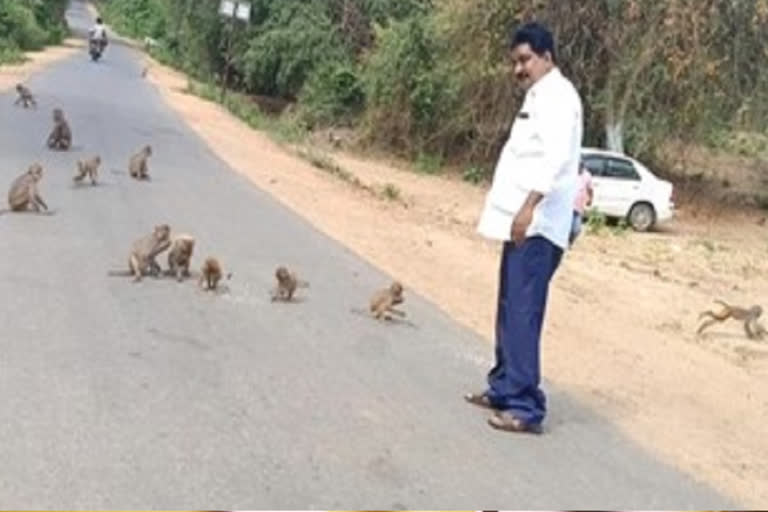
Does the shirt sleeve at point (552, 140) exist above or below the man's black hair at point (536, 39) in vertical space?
below

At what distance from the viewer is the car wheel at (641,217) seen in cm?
2406

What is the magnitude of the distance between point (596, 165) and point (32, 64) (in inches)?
1062

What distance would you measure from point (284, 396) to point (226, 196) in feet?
30.6

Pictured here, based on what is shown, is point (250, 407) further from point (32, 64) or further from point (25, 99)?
point (32, 64)

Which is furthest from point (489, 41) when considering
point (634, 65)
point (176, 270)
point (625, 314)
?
point (176, 270)

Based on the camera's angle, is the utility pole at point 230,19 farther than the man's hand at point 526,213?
Yes

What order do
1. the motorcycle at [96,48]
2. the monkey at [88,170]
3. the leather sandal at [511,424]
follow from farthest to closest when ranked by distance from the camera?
the motorcycle at [96,48] → the monkey at [88,170] → the leather sandal at [511,424]

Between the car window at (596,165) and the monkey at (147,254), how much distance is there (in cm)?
1492

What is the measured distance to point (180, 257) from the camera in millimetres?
9688

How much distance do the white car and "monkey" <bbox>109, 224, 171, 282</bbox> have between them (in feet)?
48.8

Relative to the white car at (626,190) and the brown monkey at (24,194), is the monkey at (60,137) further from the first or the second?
the white car at (626,190)

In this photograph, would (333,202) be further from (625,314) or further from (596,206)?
(596,206)

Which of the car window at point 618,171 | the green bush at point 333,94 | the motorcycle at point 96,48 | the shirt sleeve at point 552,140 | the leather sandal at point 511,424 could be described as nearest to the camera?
the shirt sleeve at point 552,140

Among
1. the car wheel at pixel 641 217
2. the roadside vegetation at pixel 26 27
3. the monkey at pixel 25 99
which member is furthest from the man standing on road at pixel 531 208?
the roadside vegetation at pixel 26 27
